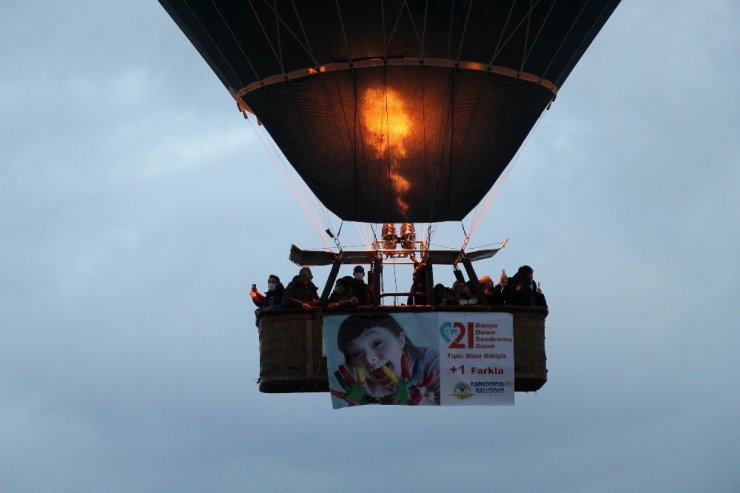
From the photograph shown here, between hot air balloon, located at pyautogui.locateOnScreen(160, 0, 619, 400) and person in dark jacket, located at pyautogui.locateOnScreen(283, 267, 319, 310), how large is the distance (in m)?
0.14

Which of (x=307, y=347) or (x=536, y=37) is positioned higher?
(x=536, y=37)

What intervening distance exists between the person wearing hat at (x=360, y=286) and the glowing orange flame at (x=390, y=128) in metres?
1.68

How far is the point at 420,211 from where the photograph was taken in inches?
1118

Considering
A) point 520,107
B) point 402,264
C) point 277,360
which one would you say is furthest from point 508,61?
point 277,360

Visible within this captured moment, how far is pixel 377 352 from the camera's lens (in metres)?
26.5

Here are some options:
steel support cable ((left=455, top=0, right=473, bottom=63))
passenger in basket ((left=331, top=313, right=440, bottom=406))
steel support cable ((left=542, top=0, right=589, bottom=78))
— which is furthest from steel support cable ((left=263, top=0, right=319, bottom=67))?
passenger in basket ((left=331, top=313, right=440, bottom=406))

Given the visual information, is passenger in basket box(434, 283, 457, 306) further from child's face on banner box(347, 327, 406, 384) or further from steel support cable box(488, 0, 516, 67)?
steel support cable box(488, 0, 516, 67)

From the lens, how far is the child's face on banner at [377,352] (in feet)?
86.6

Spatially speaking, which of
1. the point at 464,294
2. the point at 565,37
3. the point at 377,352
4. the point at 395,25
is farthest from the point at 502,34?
the point at 377,352

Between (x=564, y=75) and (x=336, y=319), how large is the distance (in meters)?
4.48

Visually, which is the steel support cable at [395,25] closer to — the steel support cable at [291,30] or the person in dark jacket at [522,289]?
the steel support cable at [291,30]

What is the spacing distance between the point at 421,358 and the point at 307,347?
49.8 inches

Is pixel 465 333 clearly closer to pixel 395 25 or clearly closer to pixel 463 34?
pixel 463 34

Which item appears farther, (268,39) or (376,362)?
(268,39)
